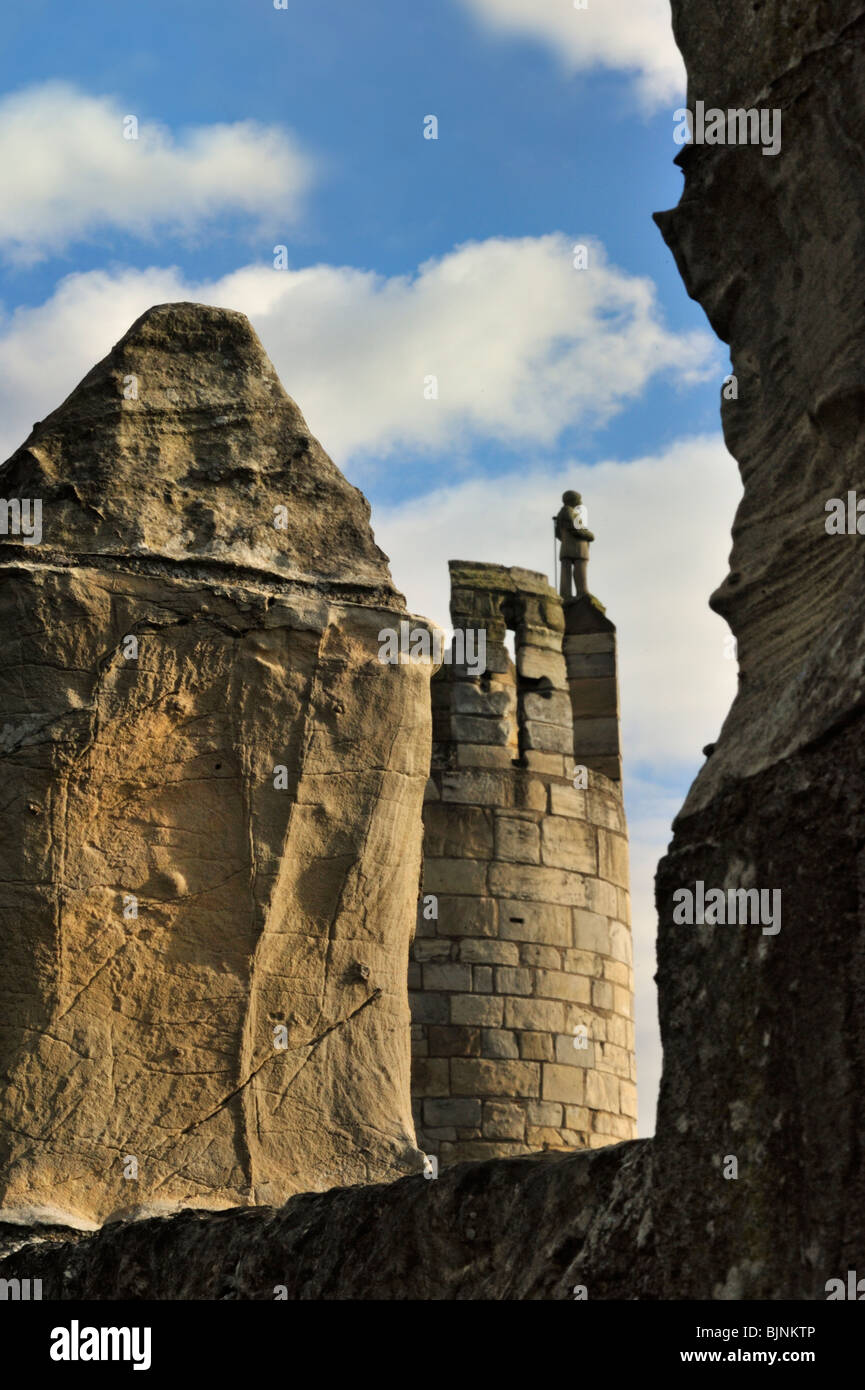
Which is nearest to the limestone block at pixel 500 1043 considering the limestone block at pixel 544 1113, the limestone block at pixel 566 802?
the limestone block at pixel 544 1113

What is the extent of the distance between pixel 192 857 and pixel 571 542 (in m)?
11.1

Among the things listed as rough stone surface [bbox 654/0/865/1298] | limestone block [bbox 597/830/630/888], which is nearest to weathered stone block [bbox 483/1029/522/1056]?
limestone block [bbox 597/830/630/888]

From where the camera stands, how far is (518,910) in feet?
41.5

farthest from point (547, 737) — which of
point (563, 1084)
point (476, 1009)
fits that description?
point (563, 1084)

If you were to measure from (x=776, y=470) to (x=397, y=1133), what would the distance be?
6.30 feet

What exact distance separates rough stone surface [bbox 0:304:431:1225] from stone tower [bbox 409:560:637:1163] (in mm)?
8340

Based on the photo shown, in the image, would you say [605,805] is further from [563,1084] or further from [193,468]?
[193,468]

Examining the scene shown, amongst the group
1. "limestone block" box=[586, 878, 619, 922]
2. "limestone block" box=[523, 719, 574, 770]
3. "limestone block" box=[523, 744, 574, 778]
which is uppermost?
"limestone block" box=[523, 719, 574, 770]

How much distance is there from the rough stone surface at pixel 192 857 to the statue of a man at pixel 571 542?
10.4m

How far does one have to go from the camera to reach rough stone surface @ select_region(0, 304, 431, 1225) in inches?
144

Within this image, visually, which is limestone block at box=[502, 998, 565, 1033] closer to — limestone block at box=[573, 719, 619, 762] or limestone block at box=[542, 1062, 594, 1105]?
limestone block at box=[542, 1062, 594, 1105]

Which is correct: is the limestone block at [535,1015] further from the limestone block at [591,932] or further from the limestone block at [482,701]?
the limestone block at [482,701]

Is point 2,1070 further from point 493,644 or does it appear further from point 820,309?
point 493,644
